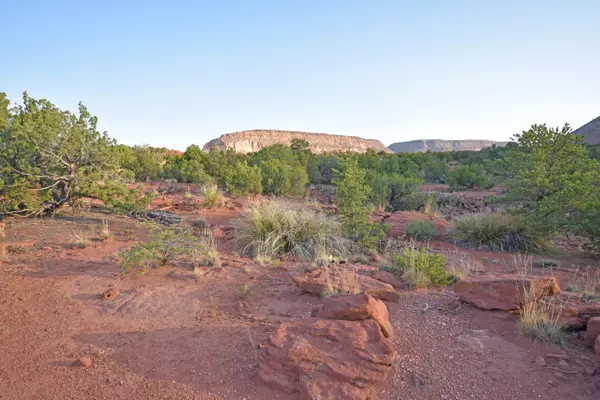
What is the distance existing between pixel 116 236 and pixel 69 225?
131cm

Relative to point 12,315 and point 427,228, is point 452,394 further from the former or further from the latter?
point 427,228

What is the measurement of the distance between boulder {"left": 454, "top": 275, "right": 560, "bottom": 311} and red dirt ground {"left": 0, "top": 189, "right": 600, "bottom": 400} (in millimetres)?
119

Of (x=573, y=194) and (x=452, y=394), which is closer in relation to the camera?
(x=452, y=394)

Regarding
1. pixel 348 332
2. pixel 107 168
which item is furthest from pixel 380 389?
pixel 107 168

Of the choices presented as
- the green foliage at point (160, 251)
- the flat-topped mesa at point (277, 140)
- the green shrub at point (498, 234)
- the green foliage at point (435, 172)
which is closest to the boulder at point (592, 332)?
the green foliage at point (160, 251)

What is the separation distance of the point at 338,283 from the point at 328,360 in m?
1.89

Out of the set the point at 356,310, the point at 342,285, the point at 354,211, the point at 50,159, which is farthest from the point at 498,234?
the point at 50,159

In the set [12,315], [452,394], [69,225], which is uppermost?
[69,225]

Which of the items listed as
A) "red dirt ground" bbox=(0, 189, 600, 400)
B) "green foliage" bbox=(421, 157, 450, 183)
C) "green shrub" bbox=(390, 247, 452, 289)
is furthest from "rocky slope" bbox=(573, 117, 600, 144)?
"red dirt ground" bbox=(0, 189, 600, 400)

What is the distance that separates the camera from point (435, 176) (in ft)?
91.2

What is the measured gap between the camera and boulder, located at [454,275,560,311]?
13.6 ft

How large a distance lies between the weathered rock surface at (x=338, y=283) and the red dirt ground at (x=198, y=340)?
0.43 feet

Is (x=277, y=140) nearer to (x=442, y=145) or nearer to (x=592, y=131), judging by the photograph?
(x=442, y=145)

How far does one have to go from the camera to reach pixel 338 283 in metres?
4.89
